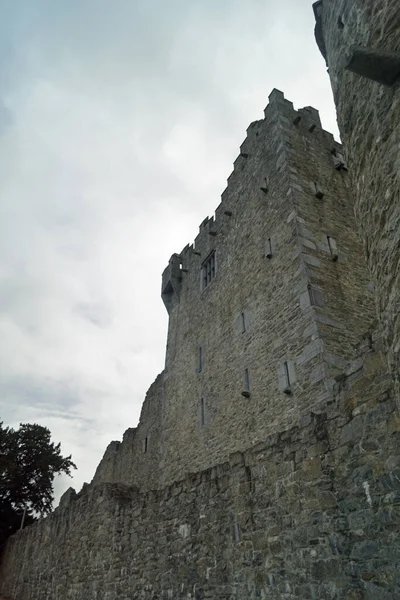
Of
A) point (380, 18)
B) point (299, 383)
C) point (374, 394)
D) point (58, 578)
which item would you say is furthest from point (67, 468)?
point (380, 18)

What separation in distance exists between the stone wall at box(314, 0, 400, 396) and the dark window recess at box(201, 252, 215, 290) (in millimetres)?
11121

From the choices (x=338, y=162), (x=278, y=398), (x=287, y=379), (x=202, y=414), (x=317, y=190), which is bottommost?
(x=278, y=398)

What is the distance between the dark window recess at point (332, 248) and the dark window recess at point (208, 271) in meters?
4.86

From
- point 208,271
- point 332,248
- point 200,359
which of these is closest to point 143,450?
point 200,359

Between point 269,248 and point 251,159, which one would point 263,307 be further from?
point 251,159

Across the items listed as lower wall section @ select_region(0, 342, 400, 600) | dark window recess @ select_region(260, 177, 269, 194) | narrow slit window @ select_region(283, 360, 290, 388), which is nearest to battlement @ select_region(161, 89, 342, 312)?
dark window recess @ select_region(260, 177, 269, 194)

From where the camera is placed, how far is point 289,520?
4.88m

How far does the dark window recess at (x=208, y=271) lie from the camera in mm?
15078

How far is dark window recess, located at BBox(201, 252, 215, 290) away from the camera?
15078mm

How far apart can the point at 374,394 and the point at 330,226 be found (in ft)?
25.0

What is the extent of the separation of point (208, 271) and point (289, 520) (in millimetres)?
11120

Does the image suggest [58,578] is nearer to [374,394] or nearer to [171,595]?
[171,595]

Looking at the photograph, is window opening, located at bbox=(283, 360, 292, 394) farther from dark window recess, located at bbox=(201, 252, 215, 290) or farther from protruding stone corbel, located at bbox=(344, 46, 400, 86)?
protruding stone corbel, located at bbox=(344, 46, 400, 86)

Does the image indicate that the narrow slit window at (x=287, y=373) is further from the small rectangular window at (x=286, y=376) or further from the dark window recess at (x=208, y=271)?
the dark window recess at (x=208, y=271)
